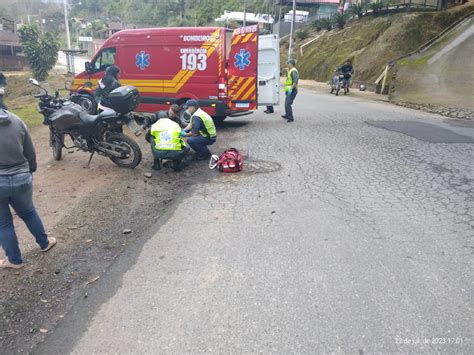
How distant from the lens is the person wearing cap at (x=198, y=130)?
719 cm

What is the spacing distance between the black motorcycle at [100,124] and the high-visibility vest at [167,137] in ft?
1.47

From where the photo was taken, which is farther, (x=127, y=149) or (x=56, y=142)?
(x=56, y=142)

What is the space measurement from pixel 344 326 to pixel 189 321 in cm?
122

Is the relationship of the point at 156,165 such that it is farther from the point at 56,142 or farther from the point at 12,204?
the point at 12,204

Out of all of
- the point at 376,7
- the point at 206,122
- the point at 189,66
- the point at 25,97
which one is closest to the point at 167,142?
the point at 206,122

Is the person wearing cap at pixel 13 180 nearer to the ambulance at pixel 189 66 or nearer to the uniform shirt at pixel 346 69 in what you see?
the ambulance at pixel 189 66

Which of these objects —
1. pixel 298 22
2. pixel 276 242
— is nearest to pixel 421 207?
pixel 276 242

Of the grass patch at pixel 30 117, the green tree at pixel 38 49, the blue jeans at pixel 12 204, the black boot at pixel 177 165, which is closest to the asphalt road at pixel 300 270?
the black boot at pixel 177 165

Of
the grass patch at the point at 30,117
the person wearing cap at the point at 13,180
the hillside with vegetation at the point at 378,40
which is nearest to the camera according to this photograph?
the person wearing cap at the point at 13,180

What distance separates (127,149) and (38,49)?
29.8 meters

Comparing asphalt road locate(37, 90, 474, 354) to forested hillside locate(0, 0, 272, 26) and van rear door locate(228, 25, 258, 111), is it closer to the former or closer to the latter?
van rear door locate(228, 25, 258, 111)

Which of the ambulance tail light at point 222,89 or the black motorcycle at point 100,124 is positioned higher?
the ambulance tail light at point 222,89

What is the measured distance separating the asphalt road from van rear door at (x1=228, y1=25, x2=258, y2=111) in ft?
11.9

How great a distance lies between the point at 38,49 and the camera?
31.1 metres
